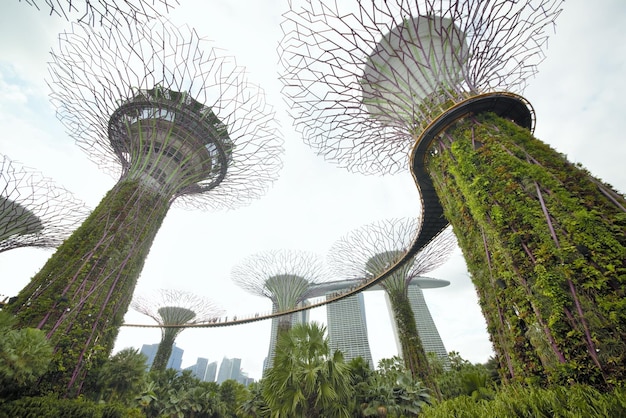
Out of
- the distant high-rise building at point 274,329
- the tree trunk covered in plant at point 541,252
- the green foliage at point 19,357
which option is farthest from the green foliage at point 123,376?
the tree trunk covered in plant at point 541,252

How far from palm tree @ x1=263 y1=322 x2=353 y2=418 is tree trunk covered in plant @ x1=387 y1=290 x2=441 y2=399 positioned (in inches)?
336

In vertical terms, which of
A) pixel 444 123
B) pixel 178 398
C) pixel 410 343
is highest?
pixel 444 123

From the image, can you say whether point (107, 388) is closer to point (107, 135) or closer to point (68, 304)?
point (68, 304)

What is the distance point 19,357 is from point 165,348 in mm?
24043

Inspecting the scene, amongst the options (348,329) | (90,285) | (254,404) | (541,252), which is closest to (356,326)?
(348,329)

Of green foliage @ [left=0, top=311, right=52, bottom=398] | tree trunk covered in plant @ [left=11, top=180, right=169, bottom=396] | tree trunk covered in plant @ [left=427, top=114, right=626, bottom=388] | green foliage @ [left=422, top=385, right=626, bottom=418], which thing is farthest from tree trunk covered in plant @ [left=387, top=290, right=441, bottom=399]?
green foliage @ [left=0, top=311, right=52, bottom=398]

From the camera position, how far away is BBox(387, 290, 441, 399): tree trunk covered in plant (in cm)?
1503

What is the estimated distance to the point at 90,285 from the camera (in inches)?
348

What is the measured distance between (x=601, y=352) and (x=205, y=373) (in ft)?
803

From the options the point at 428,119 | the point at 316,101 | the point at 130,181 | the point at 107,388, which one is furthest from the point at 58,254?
the point at 428,119

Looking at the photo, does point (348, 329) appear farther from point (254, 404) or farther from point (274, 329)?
point (254, 404)

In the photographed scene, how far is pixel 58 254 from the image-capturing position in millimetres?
9062

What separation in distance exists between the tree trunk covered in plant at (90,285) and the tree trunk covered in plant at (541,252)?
Answer: 11.5 meters

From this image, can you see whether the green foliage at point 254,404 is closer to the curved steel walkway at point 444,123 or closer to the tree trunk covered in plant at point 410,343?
the tree trunk covered in plant at point 410,343
